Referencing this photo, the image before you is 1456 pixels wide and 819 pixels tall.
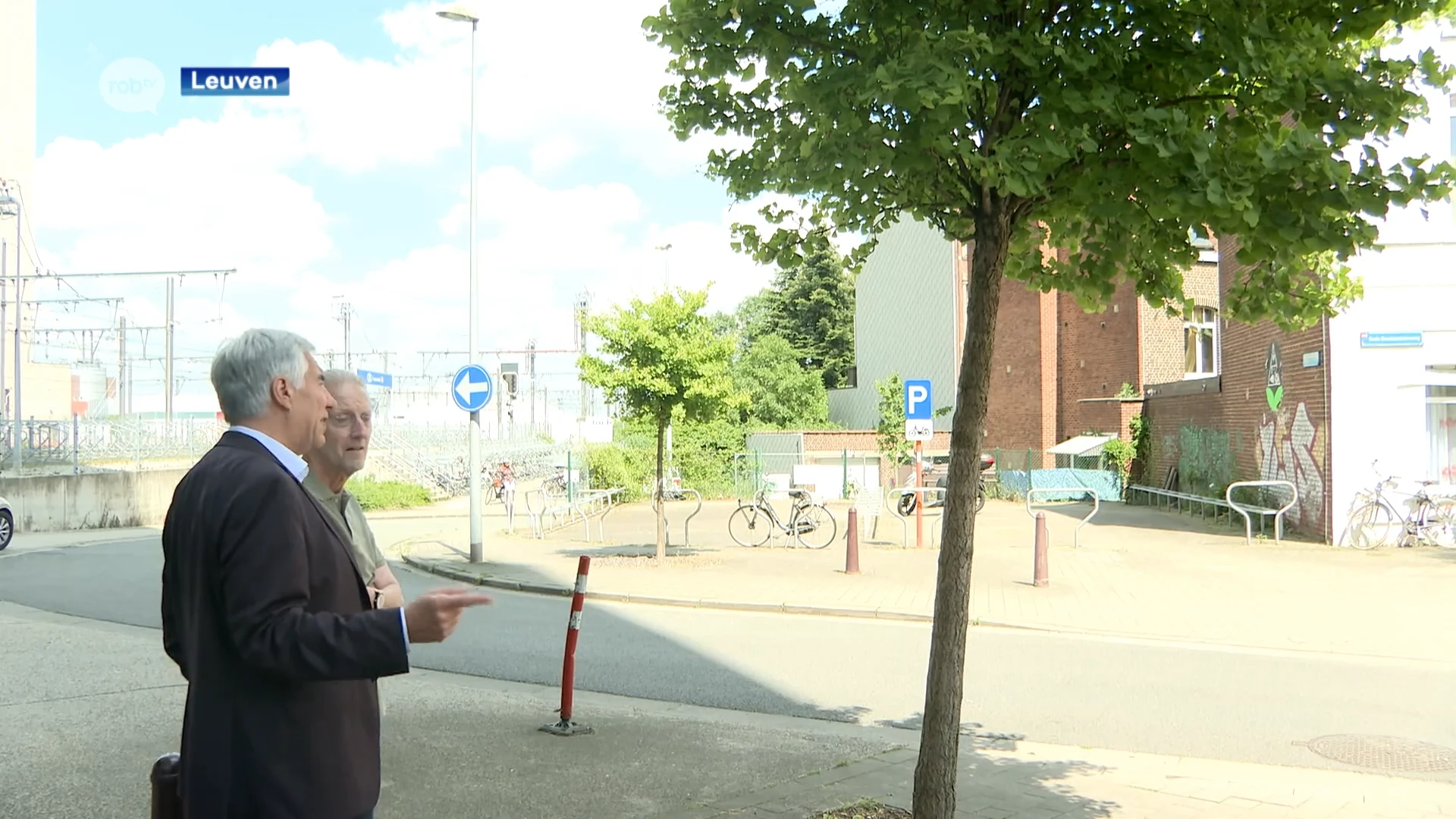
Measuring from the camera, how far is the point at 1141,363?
3478 cm

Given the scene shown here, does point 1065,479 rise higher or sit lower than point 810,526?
higher

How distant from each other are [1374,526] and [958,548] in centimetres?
1627

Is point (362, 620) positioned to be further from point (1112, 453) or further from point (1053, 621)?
point (1112, 453)

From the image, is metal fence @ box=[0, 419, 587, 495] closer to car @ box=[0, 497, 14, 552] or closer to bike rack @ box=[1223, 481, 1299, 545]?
car @ box=[0, 497, 14, 552]

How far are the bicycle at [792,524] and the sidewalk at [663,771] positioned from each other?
11.4 metres

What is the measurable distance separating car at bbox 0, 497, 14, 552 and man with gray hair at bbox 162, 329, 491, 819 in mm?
21817

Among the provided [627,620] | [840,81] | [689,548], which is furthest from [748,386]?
[840,81]

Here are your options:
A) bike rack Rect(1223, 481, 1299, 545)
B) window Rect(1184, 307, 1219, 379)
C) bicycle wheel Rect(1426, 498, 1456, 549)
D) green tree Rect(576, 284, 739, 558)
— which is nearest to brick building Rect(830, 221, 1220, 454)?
window Rect(1184, 307, 1219, 379)

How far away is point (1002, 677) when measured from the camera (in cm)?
889

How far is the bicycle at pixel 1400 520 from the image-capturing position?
17.4m

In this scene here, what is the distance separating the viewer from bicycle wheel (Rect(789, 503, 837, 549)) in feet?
62.9

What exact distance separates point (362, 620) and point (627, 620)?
9679 millimetres

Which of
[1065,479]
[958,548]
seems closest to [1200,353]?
[1065,479]

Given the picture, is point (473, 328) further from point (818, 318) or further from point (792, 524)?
point (818, 318)
